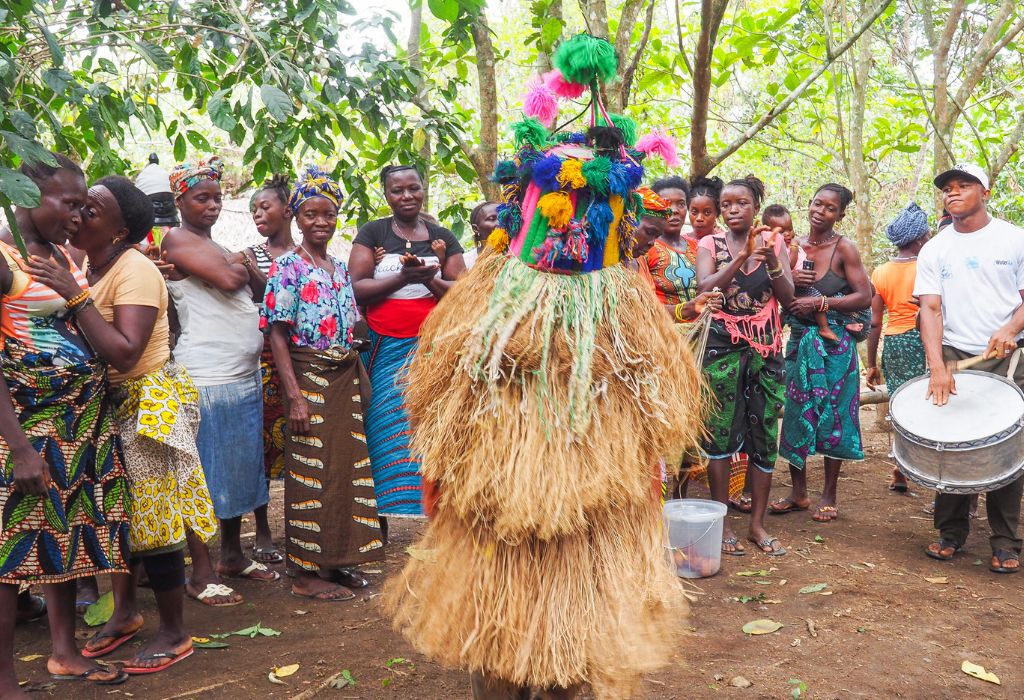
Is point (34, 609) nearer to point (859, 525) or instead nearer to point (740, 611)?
point (740, 611)

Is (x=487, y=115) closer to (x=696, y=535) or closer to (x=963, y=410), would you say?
(x=696, y=535)

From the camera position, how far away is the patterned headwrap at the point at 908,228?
19.8 feet

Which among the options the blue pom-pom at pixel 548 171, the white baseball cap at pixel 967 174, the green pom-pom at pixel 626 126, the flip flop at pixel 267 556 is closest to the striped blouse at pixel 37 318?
the blue pom-pom at pixel 548 171

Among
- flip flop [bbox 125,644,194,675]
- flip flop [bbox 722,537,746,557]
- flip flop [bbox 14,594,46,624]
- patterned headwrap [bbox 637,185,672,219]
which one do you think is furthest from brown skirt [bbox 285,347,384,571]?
flip flop [bbox 722,537,746,557]

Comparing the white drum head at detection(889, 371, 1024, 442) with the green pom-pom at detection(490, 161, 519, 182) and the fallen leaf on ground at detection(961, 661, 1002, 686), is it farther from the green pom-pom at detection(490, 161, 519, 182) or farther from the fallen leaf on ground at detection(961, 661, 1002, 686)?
the green pom-pom at detection(490, 161, 519, 182)

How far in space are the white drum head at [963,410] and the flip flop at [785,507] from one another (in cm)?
132

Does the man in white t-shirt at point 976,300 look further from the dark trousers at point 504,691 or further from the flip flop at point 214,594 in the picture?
the flip flop at point 214,594

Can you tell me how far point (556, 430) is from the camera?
248cm

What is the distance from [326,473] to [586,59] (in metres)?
2.37

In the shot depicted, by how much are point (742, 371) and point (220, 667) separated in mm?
3043

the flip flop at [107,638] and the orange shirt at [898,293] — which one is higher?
the orange shirt at [898,293]

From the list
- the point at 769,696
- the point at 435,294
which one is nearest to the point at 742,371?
the point at 435,294

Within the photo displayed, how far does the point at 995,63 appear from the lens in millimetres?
10000

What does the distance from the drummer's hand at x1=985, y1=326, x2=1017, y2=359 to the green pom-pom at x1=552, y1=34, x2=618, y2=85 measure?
295 cm
